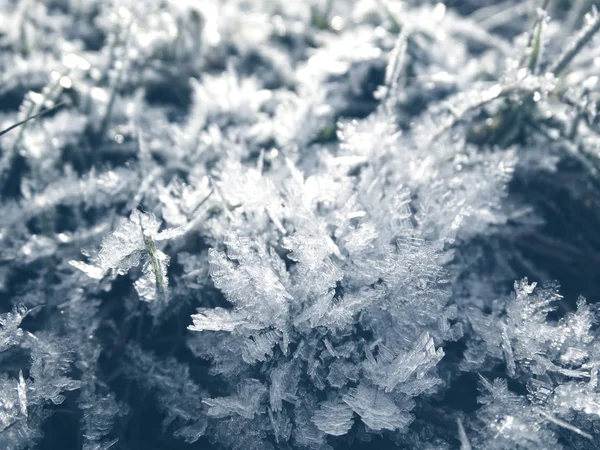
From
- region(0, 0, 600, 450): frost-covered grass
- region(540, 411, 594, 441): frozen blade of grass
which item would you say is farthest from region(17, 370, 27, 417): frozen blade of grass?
region(540, 411, 594, 441): frozen blade of grass

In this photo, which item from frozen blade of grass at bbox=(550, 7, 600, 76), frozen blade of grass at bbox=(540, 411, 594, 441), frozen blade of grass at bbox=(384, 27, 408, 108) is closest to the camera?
frozen blade of grass at bbox=(540, 411, 594, 441)

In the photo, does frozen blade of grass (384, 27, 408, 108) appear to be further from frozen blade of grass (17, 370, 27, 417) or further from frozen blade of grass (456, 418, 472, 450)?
frozen blade of grass (17, 370, 27, 417)

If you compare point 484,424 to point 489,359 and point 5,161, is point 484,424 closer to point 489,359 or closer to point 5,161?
A: point 489,359

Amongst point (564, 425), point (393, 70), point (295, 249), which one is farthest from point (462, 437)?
point (393, 70)

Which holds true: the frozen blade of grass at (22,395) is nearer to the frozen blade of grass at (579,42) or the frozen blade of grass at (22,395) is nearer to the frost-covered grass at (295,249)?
the frost-covered grass at (295,249)

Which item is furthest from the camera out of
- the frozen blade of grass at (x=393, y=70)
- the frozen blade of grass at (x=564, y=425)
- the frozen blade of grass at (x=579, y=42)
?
the frozen blade of grass at (x=393, y=70)

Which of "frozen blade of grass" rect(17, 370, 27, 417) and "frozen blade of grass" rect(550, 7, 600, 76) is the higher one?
"frozen blade of grass" rect(550, 7, 600, 76)

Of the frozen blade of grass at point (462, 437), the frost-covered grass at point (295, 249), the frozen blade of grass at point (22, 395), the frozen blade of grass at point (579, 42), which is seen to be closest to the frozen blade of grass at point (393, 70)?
the frost-covered grass at point (295, 249)

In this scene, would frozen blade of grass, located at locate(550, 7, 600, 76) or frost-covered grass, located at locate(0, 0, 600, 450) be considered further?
frozen blade of grass, located at locate(550, 7, 600, 76)

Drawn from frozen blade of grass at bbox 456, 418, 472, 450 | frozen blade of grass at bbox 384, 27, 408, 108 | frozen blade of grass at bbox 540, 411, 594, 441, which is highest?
frozen blade of grass at bbox 384, 27, 408, 108
